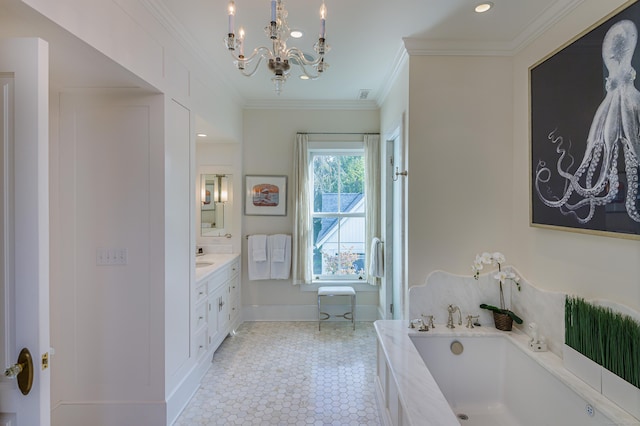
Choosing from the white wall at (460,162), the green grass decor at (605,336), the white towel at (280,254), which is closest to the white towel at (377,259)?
the white towel at (280,254)

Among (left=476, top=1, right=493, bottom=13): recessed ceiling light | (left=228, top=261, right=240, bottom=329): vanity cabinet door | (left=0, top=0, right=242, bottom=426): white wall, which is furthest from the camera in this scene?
(left=228, top=261, right=240, bottom=329): vanity cabinet door

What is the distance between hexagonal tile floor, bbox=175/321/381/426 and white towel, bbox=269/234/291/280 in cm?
64

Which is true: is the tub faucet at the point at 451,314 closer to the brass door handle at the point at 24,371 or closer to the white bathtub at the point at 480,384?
the white bathtub at the point at 480,384

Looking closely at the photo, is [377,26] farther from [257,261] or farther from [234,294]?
[234,294]

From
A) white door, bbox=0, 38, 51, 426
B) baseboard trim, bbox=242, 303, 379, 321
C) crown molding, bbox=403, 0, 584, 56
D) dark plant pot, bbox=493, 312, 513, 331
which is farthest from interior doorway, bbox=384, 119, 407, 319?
white door, bbox=0, 38, 51, 426

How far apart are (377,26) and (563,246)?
1.90 metres

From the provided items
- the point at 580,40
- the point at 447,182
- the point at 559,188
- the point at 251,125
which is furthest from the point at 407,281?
the point at 251,125

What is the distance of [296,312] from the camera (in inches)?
154

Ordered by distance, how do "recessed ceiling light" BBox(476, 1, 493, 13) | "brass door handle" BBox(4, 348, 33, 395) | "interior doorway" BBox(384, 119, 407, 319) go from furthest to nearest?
"interior doorway" BBox(384, 119, 407, 319) < "recessed ceiling light" BBox(476, 1, 493, 13) < "brass door handle" BBox(4, 348, 33, 395)

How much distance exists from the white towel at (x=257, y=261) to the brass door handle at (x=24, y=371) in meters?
2.67

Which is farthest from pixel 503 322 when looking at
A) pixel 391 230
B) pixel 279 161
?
pixel 279 161

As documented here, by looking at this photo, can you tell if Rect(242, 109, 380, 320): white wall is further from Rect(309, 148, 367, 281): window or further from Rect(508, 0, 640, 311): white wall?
Rect(508, 0, 640, 311): white wall

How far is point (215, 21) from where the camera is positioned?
211 centimetres

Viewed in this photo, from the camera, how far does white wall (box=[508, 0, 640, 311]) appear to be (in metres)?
1.48
